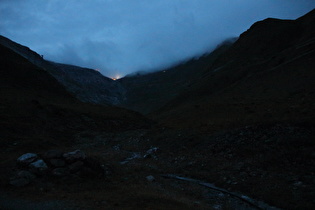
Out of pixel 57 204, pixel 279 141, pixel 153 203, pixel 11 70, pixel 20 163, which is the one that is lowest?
pixel 279 141

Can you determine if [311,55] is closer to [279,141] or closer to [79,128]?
[279,141]

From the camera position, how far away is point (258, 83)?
75062 mm

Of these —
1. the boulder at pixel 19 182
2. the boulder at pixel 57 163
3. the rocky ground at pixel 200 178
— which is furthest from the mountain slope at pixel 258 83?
the boulder at pixel 19 182

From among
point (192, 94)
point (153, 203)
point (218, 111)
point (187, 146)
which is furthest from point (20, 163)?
point (192, 94)

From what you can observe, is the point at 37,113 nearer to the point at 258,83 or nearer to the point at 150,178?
the point at 150,178

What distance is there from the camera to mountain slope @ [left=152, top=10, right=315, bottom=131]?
4075 centimetres

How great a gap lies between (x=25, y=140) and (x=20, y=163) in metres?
12.6

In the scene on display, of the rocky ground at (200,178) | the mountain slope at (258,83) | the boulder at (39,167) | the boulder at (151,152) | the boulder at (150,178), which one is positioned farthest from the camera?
the mountain slope at (258,83)

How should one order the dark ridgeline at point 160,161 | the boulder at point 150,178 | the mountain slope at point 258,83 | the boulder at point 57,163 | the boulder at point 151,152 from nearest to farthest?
the dark ridgeline at point 160,161
the boulder at point 57,163
the boulder at point 150,178
the boulder at point 151,152
the mountain slope at point 258,83

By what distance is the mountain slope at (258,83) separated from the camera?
40750 mm

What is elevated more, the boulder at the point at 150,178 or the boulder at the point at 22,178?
the boulder at the point at 22,178

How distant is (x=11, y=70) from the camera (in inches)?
2694

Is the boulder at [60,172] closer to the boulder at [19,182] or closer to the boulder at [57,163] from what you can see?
the boulder at [57,163]

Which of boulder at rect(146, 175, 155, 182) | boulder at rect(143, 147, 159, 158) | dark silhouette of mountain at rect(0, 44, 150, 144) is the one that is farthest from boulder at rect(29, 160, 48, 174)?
boulder at rect(143, 147, 159, 158)
